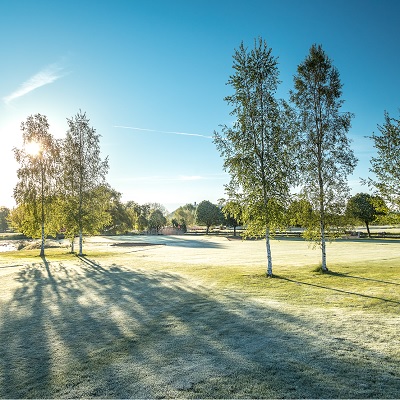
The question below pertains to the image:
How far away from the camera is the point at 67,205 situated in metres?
38.7

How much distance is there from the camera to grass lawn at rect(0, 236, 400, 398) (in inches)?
271

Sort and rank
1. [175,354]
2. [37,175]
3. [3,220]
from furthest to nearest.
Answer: [3,220]
[37,175]
[175,354]

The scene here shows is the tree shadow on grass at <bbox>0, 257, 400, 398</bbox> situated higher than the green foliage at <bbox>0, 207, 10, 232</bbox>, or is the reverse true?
the green foliage at <bbox>0, 207, 10, 232</bbox>

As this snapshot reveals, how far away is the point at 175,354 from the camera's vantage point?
8594mm

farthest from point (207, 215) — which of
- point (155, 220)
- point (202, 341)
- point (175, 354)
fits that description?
point (175, 354)

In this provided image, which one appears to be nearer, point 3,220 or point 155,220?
point 155,220

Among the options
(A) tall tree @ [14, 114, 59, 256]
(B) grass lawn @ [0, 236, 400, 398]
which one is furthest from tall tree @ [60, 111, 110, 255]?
(B) grass lawn @ [0, 236, 400, 398]

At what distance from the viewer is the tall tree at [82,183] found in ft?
128

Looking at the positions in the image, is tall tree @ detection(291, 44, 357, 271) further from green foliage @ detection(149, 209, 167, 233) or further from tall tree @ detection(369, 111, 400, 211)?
green foliage @ detection(149, 209, 167, 233)

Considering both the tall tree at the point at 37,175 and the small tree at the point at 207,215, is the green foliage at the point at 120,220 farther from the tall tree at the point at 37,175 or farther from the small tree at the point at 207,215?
the tall tree at the point at 37,175

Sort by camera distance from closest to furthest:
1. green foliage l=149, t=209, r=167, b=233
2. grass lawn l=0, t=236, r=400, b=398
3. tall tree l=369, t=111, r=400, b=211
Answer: grass lawn l=0, t=236, r=400, b=398 < tall tree l=369, t=111, r=400, b=211 < green foliage l=149, t=209, r=167, b=233

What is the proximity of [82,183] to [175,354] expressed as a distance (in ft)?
115

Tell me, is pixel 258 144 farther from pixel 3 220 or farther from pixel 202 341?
pixel 3 220

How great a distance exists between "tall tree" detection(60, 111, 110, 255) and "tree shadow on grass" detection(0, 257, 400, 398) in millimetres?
24591
